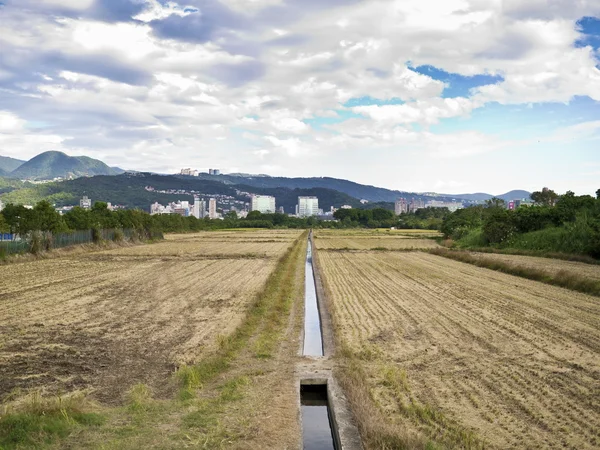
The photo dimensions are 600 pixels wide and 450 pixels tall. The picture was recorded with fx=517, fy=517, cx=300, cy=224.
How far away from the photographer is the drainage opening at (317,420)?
8102 millimetres

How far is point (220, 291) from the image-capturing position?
2281 cm

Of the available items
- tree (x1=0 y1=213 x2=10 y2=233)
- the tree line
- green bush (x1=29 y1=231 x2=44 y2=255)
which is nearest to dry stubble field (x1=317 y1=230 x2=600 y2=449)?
the tree line

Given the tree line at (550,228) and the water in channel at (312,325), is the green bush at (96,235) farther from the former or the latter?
the tree line at (550,228)

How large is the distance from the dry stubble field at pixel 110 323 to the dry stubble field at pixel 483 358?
4.16 metres

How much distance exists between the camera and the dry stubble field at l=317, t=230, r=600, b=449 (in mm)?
7738

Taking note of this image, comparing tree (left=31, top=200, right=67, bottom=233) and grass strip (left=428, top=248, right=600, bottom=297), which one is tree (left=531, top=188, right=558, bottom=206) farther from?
tree (left=31, top=200, right=67, bottom=233)

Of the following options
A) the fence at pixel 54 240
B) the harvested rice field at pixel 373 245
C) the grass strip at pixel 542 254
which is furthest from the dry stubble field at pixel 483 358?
the harvested rice field at pixel 373 245

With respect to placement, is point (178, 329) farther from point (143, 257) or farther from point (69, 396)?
point (143, 257)

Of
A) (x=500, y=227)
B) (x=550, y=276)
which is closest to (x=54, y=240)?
(x=550, y=276)

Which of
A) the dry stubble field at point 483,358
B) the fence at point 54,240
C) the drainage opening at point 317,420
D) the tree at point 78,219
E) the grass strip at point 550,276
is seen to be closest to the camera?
the dry stubble field at point 483,358

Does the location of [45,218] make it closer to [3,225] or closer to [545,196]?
[3,225]

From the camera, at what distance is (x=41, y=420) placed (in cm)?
746

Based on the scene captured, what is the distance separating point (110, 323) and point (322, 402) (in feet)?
27.5

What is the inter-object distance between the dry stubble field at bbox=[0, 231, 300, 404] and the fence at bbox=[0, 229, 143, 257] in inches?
212
